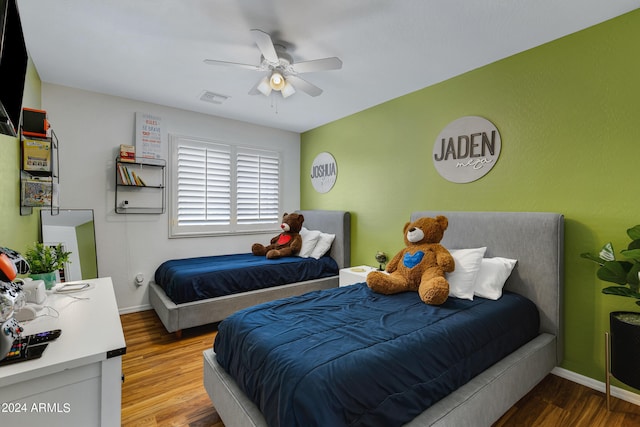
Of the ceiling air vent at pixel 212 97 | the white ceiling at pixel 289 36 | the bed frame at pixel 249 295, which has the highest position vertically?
the white ceiling at pixel 289 36

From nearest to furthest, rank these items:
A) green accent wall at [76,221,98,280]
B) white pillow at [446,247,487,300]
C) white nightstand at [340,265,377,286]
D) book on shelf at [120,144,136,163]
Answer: white pillow at [446,247,487,300] < green accent wall at [76,221,98,280] < white nightstand at [340,265,377,286] < book on shelf at [120,144,136,163]

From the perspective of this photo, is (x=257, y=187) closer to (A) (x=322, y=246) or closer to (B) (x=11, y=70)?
(A) (x=322, y=246)

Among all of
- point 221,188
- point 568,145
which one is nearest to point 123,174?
point 221,188

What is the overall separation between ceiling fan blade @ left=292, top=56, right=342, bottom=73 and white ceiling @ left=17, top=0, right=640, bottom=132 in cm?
22

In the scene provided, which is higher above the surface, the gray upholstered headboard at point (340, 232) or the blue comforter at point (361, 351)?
the gray upholstered headboard at point (340, 232)

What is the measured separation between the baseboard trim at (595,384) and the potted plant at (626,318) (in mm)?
332

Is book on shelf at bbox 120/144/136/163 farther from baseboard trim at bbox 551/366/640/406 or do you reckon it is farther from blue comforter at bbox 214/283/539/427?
baseboard trim at bbox 551/366/640/406

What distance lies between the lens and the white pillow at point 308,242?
392 cm

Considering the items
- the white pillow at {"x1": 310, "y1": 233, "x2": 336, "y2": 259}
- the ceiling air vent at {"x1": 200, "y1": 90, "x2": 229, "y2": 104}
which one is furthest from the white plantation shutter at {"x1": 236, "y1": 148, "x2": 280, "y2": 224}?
the white pillow at {"x1": 310, "y1": 233, "x2": 336, "y2": 259}

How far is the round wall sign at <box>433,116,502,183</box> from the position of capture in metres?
2.63

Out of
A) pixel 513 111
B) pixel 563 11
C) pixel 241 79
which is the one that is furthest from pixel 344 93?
pixel 563 11

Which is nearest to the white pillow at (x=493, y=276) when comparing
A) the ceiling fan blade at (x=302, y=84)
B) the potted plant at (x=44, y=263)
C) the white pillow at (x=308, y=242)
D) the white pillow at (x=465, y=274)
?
the white pillow at (x=465, y=274)

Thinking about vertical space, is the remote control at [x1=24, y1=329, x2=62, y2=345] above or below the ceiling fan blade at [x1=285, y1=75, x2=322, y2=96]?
below

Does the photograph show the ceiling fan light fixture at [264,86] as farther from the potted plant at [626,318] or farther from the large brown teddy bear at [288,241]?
the potted plant at [626,318]
